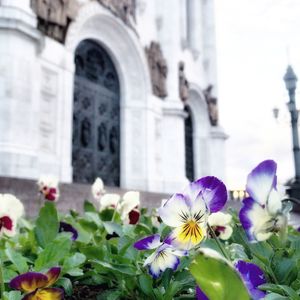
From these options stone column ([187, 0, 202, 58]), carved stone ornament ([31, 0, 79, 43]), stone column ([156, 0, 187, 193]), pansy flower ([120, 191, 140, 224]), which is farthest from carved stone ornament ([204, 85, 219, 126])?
pansy flower ([120, 191, 140, 224])

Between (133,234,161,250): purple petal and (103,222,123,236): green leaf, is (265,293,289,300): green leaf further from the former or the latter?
(103,222,123,236): green leaf

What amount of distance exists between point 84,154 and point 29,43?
3527mm

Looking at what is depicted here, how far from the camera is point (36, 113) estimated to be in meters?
8.98

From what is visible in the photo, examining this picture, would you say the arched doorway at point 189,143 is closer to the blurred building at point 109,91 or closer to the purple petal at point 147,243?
the blurred building at point 109,91

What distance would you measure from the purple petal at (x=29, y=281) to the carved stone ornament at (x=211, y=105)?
58.0 ft

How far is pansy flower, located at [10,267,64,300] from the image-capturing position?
2.68ft

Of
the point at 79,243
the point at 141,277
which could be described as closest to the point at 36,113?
the point at 79,243

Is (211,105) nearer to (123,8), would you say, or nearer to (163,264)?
(123,8)

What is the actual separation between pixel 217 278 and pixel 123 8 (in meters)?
13.1

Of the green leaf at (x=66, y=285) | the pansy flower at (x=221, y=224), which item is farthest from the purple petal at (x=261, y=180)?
the pansy flower at (x=221, y=224)

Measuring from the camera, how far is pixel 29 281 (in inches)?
32.4

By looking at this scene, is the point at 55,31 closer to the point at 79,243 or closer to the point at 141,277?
the point at 79,243

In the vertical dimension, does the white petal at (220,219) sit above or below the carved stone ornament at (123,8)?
below

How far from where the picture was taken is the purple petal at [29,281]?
2.67 ft
